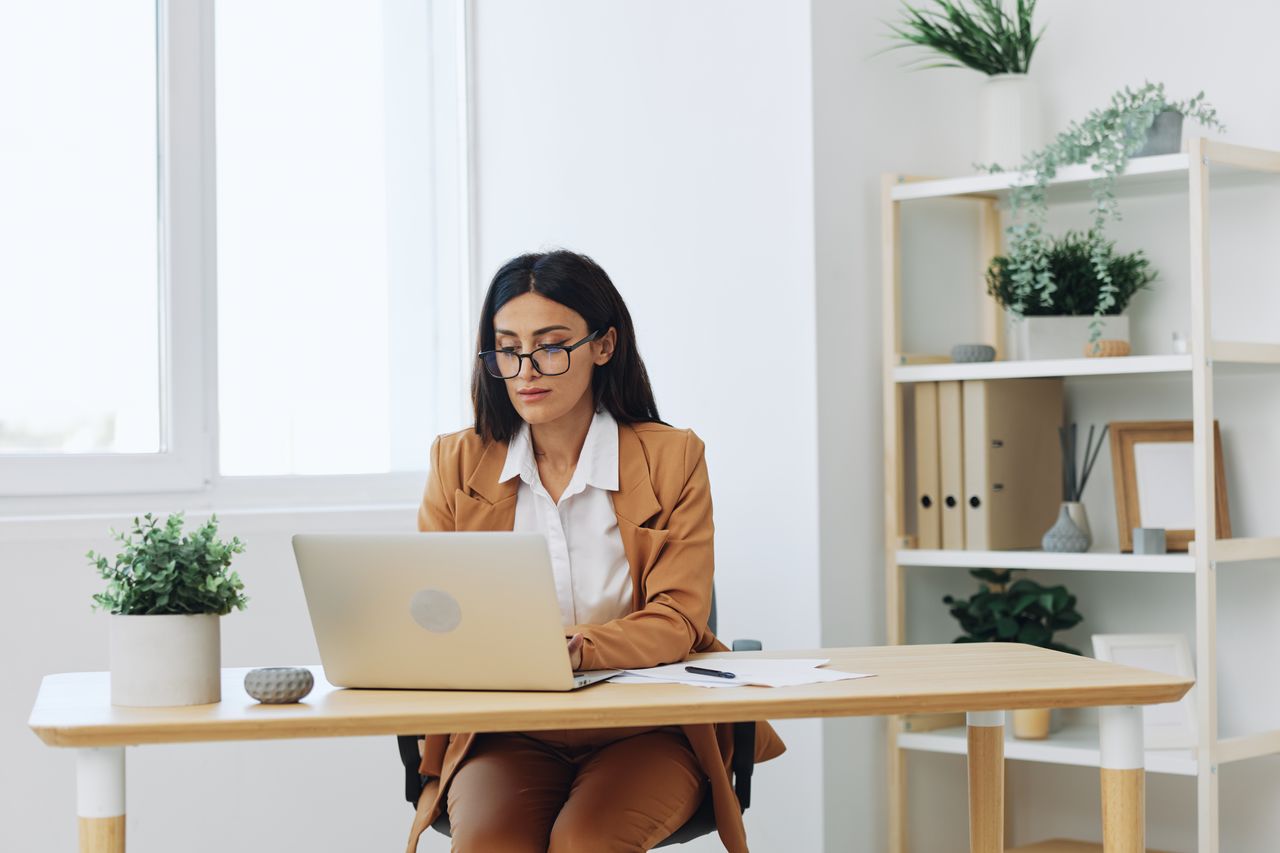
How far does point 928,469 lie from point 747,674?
1361mm

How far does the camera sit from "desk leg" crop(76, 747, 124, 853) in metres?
1.57

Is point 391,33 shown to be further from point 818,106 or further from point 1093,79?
point 1093,79

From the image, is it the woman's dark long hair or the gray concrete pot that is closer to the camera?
the woman's dark long hair

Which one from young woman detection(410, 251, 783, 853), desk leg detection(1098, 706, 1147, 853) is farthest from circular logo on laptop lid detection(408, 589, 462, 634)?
desk leg detection(1098, 706, 1147, 853)

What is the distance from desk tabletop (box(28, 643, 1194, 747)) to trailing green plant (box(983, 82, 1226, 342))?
1294mm

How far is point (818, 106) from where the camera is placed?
2990mm

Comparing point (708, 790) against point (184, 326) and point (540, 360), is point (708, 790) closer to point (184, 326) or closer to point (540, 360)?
point (540, 360)

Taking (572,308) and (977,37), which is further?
(977,37)

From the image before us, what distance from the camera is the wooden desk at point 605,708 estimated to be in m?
1.55

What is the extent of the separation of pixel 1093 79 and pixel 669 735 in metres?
2.02

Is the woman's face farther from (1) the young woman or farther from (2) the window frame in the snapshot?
(2) the window frame

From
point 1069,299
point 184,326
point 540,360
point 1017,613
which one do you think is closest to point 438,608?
point 540,360

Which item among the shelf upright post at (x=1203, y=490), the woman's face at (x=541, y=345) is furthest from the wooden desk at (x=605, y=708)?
the shelf upright post at (x=1203, y=490)

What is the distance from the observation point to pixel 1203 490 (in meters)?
2.73
